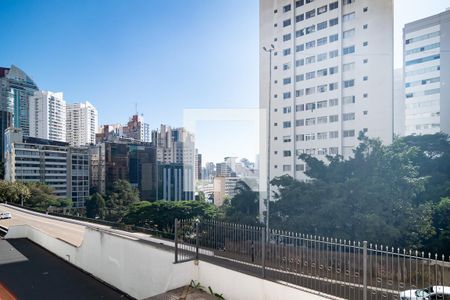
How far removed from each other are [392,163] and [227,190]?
2141 cm

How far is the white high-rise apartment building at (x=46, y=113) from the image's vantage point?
58.0 m

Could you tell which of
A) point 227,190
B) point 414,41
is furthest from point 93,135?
point 414,41

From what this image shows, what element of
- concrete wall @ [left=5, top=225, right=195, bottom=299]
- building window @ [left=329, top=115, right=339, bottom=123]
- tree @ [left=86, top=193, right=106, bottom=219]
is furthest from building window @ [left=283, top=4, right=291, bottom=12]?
tree @ [left=86, top=193, right=106, bottom=219]

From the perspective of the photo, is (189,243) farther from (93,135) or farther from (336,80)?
(93,135)

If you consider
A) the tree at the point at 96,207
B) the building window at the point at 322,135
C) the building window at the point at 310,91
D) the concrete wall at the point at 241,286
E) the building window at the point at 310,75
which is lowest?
the tree at the point at 96,207

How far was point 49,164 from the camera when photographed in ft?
165

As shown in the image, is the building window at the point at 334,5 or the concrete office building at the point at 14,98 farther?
the concrete office building at the point at 14,98

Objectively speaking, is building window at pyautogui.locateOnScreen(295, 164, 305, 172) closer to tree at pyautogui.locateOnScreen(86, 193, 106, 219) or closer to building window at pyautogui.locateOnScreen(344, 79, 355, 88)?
building window at pyautogui.locateOnScreen(344, 79, 355, 88)

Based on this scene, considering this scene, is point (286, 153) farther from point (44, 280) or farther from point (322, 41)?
point (44, 280)

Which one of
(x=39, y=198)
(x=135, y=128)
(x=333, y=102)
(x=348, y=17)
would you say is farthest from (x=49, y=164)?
(x=348, y=17)

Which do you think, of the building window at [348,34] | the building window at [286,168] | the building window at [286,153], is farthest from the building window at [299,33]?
the building window at [286,168]

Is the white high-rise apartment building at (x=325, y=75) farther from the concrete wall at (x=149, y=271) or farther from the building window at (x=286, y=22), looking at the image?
the concrete wall at (x=149, y=271)

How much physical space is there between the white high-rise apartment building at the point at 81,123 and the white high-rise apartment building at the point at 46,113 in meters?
3.46

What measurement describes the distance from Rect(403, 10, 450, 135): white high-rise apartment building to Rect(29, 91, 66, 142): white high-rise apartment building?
204 feet
